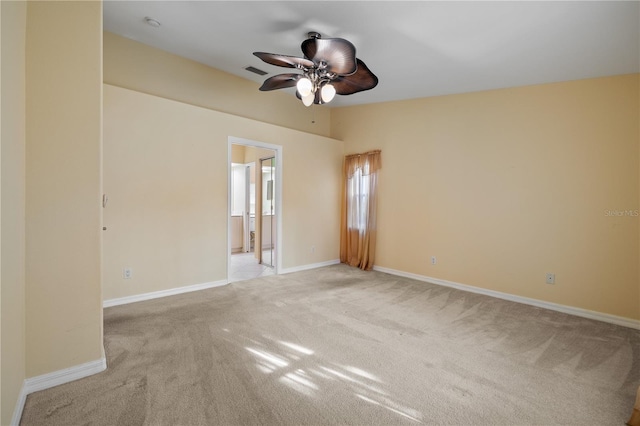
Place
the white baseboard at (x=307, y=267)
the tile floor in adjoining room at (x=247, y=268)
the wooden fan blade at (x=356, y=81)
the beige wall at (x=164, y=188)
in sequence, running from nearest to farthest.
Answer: the wooden fan blade at (x=356, y=81) < the beige wall at (x=164, y=188) < the tile floor in adjoining room at (x=247, y=268) < the white baseboard at (x=307, y=267)

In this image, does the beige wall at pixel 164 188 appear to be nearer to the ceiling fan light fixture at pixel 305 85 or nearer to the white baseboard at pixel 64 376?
the white baseboard at pixel 64 376

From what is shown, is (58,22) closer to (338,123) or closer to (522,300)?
(338,123)

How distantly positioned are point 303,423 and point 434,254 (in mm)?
3469

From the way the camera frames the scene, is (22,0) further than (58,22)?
No

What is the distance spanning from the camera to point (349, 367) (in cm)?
219

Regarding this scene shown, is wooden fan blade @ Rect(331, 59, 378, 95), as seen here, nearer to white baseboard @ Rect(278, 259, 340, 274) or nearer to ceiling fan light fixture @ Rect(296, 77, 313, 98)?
ceiling fan light fixture @ Rect(296, 77, 313, 98)

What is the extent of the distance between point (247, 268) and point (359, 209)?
2.34 metres

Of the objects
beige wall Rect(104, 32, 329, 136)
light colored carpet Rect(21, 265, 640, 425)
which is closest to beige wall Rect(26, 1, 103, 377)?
light colored carpet Rect(21, 265, 640, 425)

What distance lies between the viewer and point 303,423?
1622mm

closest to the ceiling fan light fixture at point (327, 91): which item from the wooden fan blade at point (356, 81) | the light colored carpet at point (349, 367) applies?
the wooden fan blade at point (356, 81)

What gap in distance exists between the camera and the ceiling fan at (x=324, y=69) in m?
2.28

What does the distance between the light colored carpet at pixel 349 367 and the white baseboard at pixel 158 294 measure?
0.58 ft

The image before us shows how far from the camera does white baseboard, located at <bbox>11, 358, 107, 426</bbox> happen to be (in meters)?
1.76

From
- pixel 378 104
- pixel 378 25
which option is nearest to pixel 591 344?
pixel 378 25
